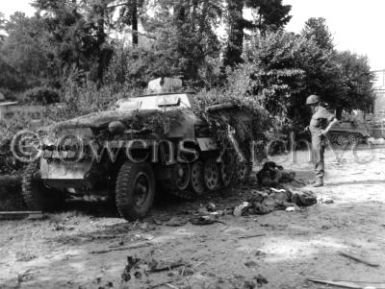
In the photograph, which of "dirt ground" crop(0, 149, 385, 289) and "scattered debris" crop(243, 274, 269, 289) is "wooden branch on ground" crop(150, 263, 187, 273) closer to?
"dirt ground" crop(0, 149, 385, 289)

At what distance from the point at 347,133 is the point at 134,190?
58.7ft

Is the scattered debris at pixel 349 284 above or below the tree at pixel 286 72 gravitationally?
below

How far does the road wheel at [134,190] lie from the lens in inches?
244

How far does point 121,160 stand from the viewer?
6758 mm

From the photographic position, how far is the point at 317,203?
745 centimetres

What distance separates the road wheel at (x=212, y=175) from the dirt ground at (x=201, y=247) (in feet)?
2.76

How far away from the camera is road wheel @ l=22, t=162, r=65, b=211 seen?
6816mm

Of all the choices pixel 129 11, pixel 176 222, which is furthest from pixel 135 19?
pixel 176 222

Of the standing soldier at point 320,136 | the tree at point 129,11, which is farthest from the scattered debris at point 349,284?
the tree at point 129,11

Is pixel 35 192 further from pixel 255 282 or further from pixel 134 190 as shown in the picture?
pixel 255 282

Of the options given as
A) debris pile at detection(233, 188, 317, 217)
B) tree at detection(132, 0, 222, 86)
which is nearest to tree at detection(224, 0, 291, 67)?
tree at detection(132, 0, 222, 86)

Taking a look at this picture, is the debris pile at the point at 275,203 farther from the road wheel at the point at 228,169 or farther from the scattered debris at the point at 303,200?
the road wheel at the point at 228,169

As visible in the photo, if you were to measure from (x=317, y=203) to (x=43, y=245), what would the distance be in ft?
13.9

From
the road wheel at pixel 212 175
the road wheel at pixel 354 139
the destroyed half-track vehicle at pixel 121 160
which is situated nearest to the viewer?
the destroyed half-track vehicle at pixel 121 160
